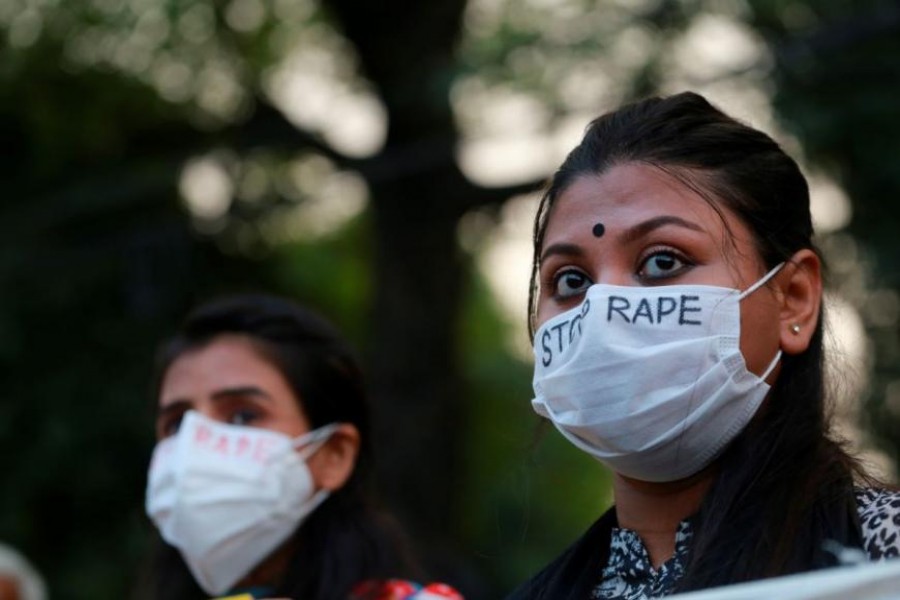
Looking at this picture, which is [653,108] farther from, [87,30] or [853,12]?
[87,30]

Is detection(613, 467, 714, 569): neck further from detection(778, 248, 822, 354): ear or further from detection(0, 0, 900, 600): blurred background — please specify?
detection(0, 0, 900, 600): blurred background

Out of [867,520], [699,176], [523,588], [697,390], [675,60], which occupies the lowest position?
[523,588]

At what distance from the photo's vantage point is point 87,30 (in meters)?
10.6

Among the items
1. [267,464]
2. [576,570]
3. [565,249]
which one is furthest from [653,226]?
[267,464]

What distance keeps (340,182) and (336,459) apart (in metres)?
6.61

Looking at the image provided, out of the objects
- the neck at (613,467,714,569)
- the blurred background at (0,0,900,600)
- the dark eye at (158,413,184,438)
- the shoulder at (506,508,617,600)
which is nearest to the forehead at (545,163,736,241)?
the neck at (613,467,714,569)

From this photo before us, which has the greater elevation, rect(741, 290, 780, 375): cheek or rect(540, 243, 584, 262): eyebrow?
rect(540, 243, 584, 262): eyebrow

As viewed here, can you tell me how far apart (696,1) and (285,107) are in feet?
15.9

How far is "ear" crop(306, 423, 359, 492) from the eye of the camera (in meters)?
4.28

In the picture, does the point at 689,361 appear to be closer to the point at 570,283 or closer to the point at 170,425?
the point at 570,283

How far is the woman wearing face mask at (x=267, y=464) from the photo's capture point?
4.18m

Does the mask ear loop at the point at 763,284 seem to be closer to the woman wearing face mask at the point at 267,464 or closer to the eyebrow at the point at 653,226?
the eyebrow at the point at 653,226

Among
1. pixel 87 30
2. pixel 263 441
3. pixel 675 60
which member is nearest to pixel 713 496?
pixel 263 441

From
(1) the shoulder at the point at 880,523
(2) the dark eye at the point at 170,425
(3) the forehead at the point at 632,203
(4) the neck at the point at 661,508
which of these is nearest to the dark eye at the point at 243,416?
(2) the dark eye at the point at 170,425
